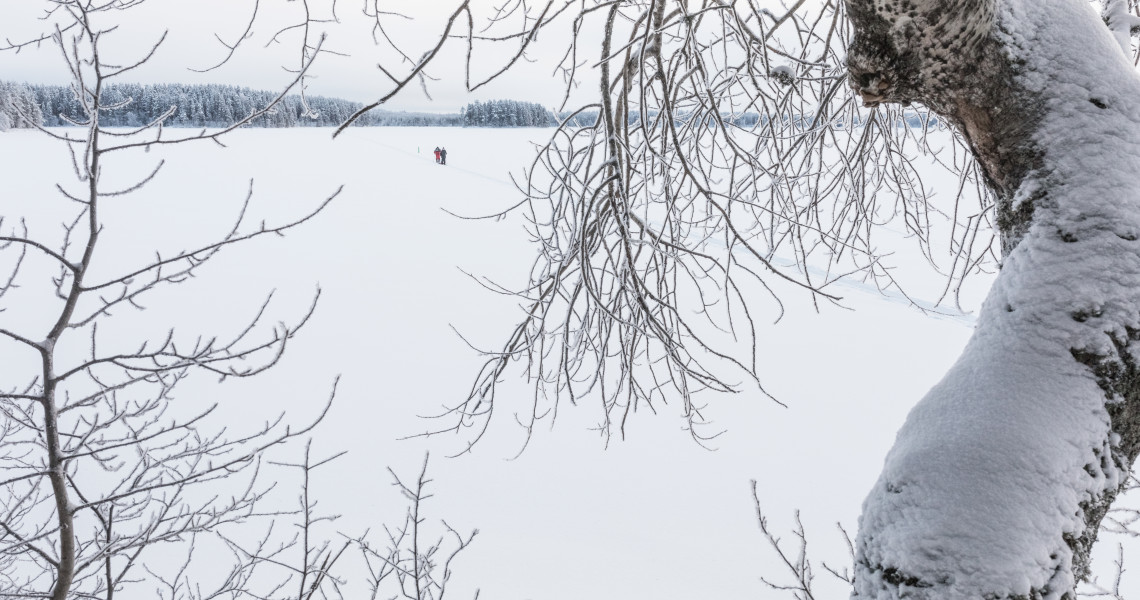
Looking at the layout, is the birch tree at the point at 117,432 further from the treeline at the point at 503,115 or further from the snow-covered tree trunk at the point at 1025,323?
the treeline at the point at 503,115

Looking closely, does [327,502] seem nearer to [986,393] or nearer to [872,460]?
[872,460]

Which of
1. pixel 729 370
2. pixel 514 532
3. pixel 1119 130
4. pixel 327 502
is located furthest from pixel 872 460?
pixel 1119 130

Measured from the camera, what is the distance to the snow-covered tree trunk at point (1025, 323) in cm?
72

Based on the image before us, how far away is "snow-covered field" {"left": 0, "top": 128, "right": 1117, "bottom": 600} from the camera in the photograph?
4641mm

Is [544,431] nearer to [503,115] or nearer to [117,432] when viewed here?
[117,432]

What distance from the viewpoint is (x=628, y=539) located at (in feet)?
15.6

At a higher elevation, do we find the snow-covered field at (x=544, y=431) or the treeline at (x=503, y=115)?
the treeline at (x=503, y=115)

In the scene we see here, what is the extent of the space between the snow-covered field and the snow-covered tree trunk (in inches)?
51.1

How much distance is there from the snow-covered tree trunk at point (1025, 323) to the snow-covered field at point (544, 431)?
1299 millimetres

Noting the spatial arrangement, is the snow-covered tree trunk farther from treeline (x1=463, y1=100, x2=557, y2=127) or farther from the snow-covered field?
treeline (x1=463, y1=100, x2=557, y2=127)

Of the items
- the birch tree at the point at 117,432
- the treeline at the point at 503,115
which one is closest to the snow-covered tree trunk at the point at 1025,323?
the birch tree at the point at 117,432

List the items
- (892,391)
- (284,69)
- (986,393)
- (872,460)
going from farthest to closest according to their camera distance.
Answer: (892,391)
(872,460)
(284,69)
(986,393)

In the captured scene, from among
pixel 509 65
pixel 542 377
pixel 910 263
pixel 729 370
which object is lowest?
pixel 729 370

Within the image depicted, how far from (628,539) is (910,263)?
8.02 meters
